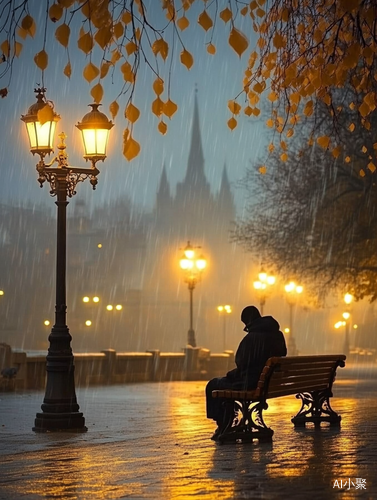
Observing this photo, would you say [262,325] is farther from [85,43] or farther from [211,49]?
[85,43]

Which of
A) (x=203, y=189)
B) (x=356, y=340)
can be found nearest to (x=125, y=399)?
(x=356, y=340)

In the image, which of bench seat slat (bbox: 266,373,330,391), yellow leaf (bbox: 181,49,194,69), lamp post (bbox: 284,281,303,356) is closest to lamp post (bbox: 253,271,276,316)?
lamp post (bbox: 284,281,303,356)

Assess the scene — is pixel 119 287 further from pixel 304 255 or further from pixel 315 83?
pixel 315 83

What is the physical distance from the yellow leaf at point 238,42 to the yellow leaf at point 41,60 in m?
1.29

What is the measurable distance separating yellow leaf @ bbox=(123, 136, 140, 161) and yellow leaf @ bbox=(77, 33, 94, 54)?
70cm

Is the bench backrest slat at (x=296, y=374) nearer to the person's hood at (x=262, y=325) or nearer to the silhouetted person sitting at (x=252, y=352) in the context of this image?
the silhouetted person sitting at (x=252, y=352)

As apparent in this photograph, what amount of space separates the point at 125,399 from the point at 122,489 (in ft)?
47.8

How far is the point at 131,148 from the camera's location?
7.18 metres

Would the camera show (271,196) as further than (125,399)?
Yes

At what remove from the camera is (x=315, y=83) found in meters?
9.50

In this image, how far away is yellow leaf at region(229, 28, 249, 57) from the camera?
7.09 metres

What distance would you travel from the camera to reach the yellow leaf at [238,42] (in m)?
7.09

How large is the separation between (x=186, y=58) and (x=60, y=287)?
646 cm

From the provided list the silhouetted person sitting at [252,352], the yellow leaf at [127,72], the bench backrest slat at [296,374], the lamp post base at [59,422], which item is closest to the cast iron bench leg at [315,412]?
the bench backrest slat at [296,374]
